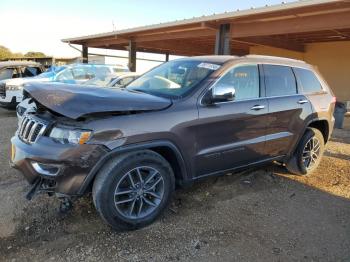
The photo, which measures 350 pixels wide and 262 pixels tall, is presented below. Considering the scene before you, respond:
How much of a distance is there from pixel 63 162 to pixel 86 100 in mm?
584

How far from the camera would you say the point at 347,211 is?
3963 mm

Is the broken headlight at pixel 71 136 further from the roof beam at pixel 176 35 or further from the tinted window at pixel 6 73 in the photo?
the tinted window at pixel 6 73

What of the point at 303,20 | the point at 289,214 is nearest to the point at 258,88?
the point at 289,214

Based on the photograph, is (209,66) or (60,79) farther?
(60,79)

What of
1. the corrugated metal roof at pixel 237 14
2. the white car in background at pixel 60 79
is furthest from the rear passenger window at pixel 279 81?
the white car in background at pixel 60 79

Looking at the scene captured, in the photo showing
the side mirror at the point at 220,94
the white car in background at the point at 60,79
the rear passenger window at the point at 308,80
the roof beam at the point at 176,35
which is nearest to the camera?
the side mirror at the point at 220,94

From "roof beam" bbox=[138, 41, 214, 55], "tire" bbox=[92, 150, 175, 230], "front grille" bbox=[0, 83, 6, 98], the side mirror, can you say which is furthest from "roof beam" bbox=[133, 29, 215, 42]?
"tire" bbox=[92, 150, 175, 230]

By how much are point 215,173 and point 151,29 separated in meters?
10.8

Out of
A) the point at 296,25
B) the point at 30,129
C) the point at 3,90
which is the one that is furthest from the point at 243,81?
the point at 3,90

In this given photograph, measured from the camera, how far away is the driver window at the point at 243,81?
3.89 m

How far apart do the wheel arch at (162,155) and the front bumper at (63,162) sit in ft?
0.13

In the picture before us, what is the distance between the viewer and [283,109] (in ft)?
14.4

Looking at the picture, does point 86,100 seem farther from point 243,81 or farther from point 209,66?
point 243,81

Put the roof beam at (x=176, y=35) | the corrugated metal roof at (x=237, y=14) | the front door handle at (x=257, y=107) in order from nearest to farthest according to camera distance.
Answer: the front door handle at (x=257, y=107), the corrugated metal roof at (x=237, y=14), the roof beam at (x=176, y=35)
